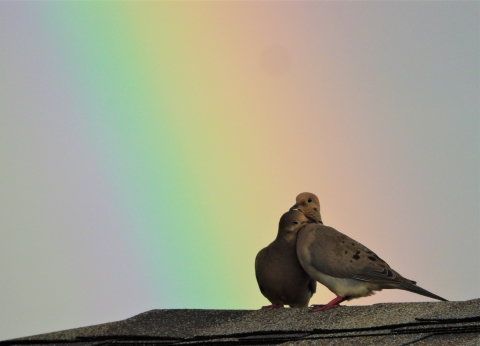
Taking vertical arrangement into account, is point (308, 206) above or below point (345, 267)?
above

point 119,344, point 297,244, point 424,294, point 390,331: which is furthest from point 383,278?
point 119,344

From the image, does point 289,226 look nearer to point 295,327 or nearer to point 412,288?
point 412,288

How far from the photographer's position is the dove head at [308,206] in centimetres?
435

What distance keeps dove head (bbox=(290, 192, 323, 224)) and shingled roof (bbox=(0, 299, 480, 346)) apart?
0.88 meters

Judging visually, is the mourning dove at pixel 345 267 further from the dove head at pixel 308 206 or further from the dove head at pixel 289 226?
the dove head at pixel 308 206

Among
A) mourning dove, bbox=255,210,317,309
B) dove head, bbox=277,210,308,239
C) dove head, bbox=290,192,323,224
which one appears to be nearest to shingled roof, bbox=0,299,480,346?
mourning dove, bbox=255,210,317,309

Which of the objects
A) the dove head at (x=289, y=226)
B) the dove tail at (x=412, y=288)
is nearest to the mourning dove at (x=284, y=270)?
the dove head at (x=289, y=226)

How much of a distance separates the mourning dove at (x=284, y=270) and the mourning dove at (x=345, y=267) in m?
0.12

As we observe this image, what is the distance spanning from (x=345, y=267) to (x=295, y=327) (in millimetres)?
819

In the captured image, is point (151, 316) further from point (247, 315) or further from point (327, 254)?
point (327, 254)

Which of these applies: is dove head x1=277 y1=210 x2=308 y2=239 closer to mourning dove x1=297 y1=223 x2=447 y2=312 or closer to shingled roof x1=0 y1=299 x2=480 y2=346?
mourning dove x1=297 y1=223 x2=447 y2=312

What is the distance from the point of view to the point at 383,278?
3803 millimetres

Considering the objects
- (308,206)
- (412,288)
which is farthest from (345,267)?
(308,206)

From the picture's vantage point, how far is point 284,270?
4.07m
